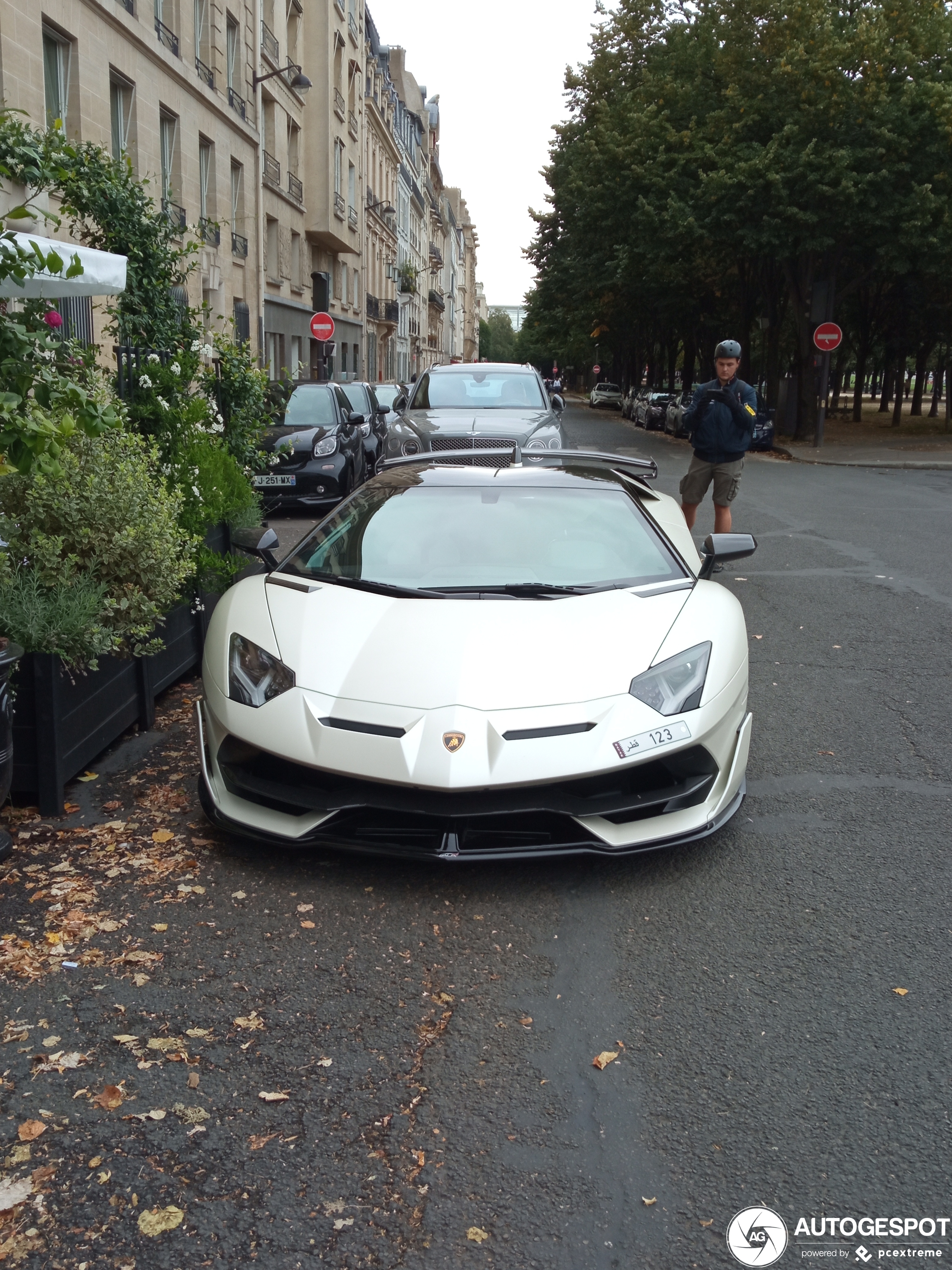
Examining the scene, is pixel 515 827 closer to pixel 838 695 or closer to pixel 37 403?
pixel 37 403

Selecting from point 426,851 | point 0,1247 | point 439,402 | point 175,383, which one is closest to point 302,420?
point 439,402

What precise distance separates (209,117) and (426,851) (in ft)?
83.5

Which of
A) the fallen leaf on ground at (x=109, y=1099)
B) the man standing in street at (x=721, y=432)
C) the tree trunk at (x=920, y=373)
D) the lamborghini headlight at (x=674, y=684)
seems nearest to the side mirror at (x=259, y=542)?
the lamborghini headlight at (x=674, y=684)

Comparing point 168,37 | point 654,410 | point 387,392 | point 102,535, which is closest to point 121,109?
point 168,37

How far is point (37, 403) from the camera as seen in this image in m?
4.45

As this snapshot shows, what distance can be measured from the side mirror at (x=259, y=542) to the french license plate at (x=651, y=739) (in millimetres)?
2092

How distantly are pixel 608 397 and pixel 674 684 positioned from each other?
66.7 m

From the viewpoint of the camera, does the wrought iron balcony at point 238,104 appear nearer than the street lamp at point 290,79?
Yes

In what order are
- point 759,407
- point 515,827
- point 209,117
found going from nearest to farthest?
point 515,827, point 209,117, point 759,407

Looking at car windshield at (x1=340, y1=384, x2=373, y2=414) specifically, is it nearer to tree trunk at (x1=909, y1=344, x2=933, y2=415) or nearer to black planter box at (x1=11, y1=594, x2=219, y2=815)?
black planter box at (x1=11, y1=594, x2=219, y2=815)

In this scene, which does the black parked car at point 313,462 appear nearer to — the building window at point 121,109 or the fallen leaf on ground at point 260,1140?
the building window at point 121,109

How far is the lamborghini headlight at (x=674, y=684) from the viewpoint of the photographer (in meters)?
4.12

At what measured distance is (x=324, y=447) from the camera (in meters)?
14.9

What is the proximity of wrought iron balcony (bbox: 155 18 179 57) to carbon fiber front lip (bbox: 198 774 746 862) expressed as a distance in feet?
71.1
